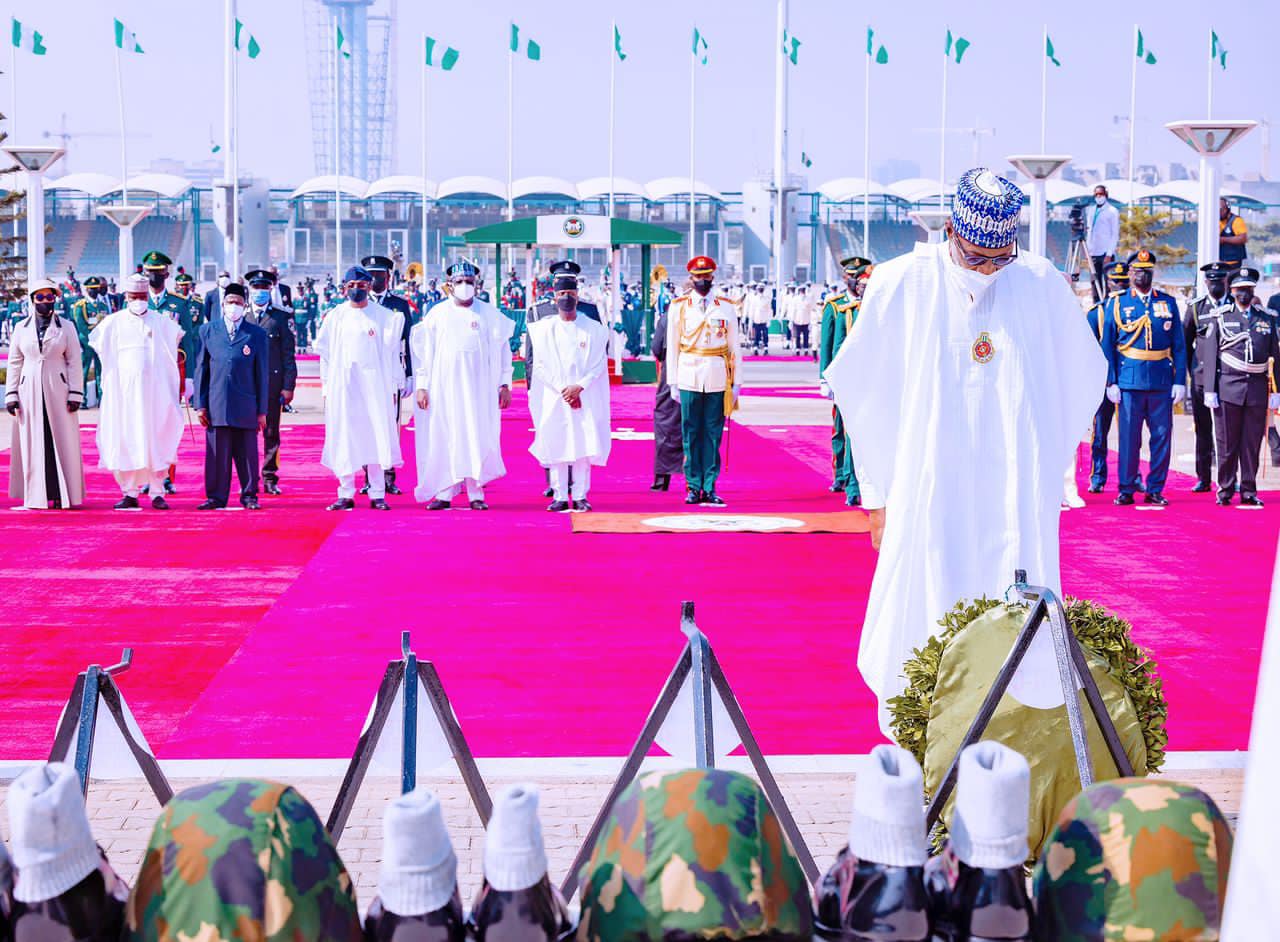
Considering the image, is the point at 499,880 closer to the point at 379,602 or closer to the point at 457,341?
the point at 379,602

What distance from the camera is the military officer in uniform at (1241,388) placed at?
12500mm

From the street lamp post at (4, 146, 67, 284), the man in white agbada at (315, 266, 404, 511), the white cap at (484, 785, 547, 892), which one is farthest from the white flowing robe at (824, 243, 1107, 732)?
the street lamp post at (4, 146, 67, 284)

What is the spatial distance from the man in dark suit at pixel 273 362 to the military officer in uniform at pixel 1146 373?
6346mm

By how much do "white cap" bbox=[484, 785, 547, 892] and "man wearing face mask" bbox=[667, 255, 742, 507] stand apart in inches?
403

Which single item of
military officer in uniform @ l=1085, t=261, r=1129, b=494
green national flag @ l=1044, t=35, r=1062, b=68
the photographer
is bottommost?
military officer in uniform @ l=1085, t=261, r=1129, b=494

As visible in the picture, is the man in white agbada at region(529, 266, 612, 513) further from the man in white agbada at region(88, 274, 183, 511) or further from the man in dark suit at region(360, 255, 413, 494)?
the man in white agbada at region(88, 274, 183, 511)

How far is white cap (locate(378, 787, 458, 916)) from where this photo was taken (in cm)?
244

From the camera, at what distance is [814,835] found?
5031 millimetres

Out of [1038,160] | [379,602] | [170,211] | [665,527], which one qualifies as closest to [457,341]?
[665,527]

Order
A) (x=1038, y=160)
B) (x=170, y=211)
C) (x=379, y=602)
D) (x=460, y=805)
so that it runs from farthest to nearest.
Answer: (x=170, y=211) < (x=1038, y=160) < (x=379, y=602) < (x=460, y=805)

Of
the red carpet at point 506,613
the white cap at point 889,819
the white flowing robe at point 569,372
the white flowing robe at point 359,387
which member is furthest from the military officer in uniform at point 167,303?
the white cap at point 889,819

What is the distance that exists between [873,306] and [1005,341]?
417 millimetres

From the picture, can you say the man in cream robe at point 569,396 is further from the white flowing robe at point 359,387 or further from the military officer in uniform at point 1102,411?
the military officer in uniform at point 1102,411

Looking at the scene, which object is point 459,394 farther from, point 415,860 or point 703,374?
point 415,860
